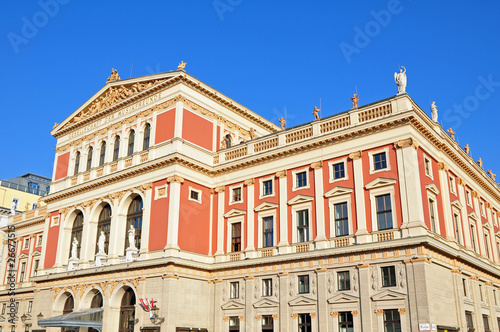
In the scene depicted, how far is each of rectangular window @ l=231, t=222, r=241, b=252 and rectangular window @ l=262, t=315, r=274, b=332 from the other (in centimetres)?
556

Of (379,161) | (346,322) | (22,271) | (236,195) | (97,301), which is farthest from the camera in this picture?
(22,271)

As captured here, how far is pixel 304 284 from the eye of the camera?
31078 millimetres

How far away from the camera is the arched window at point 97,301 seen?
125 feet

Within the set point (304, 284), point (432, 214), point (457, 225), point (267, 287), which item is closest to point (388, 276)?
point (432, 214)

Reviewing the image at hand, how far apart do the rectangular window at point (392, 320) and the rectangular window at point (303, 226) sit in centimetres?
722

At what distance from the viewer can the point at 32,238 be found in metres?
53.6

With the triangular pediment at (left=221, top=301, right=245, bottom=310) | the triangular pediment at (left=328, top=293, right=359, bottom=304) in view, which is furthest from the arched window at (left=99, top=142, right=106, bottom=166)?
the triangular pediment at (left=328, top=293, right=359, bottom=304)

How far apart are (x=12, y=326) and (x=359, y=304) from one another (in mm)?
38512

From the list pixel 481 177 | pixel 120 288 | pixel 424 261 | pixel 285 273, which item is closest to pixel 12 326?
pixel 120 288

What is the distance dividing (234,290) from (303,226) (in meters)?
7.14

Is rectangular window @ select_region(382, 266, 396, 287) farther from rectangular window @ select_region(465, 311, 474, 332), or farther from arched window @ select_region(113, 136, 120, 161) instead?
arched window @ select_region(113, 136, 120, 161)

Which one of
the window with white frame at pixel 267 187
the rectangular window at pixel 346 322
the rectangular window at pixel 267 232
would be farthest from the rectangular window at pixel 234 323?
the window with white frame at pixel 267 187

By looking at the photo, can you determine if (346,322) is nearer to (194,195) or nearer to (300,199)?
(300,199)

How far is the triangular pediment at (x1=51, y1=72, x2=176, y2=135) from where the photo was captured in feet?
132
